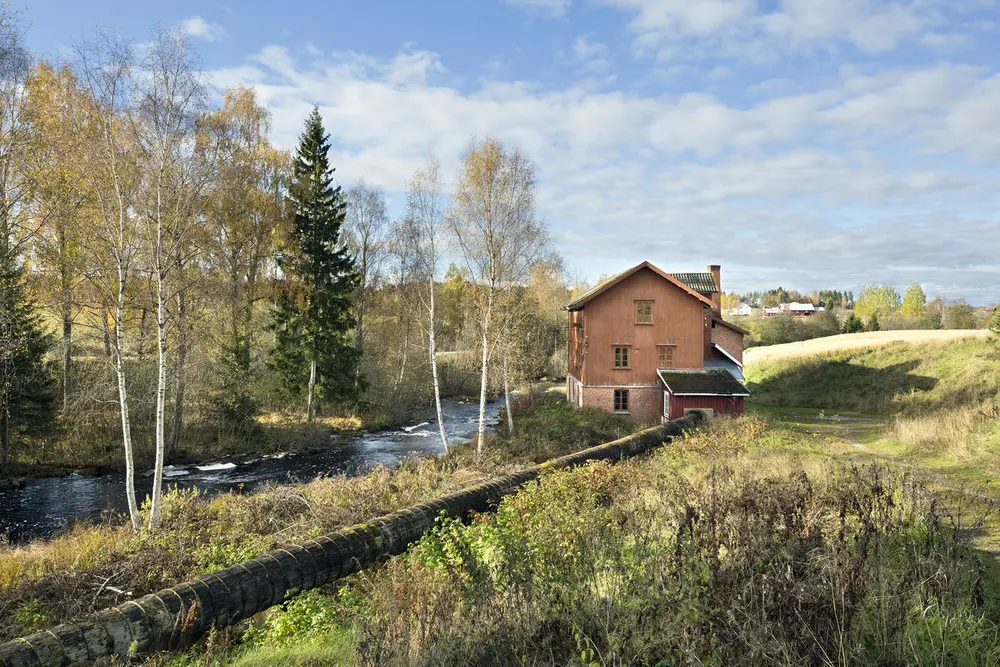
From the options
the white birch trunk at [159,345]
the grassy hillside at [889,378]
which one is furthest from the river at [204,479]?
the grassy hillside at [889,378]

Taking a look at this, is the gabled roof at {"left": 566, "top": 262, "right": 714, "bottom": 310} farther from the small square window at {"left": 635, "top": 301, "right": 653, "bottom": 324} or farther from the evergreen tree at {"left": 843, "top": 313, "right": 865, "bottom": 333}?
the evergreen tree at {"left": 843, "top": 313, "right": 865, "bottom": 333}

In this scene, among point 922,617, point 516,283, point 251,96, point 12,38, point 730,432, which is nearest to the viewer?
point 922,617

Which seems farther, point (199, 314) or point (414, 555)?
point (199, 314)

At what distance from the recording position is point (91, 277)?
1253 centimetres

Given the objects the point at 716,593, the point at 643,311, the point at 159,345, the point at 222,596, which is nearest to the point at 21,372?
the point at 159,345

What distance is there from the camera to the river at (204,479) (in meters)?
15.2

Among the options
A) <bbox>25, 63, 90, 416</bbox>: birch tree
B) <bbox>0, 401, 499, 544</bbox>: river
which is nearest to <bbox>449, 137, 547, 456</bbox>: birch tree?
<bbox>0, 401, 499, 544</bbox>: river

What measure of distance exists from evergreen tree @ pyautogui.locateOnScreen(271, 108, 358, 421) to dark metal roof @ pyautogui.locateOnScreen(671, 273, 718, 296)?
854 inches

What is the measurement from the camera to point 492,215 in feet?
69.2

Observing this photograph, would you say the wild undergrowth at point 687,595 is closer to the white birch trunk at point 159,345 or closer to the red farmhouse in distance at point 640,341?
the white birch trunk at point 159,345

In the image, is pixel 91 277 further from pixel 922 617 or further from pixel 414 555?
pixel 922 617

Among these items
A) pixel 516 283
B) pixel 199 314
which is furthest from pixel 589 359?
pixel 199 314

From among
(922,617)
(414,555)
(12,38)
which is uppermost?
(12,38)

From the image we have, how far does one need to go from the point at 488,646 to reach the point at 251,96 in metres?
30.2
